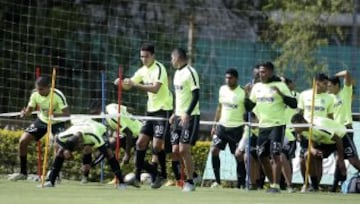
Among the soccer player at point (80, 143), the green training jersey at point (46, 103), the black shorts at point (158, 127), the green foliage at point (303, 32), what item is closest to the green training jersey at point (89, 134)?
the soccer player at point (80, 143)

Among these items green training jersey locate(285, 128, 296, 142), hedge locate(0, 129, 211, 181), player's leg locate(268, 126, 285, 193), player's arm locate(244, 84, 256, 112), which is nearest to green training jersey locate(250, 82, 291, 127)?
player's leg locate(268, 126, 285, 193)

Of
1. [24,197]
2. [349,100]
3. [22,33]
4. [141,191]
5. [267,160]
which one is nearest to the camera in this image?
[24,197]

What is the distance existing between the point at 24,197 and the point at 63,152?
3.17m

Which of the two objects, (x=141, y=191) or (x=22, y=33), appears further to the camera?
(x=22, y=33)

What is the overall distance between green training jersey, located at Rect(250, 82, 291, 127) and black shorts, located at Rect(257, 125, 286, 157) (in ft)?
0.25

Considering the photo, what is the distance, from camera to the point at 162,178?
66.5ft

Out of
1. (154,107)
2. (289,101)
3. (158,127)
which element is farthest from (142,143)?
(289,101)

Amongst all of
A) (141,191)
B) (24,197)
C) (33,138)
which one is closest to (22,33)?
(33,138)

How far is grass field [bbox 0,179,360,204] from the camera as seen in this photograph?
14.8 metres

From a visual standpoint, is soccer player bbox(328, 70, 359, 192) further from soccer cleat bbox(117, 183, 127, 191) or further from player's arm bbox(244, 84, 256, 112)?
soccer cleat bbox(117, 183, 127, 191)

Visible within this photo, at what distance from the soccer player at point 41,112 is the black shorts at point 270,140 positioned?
12.1 feet

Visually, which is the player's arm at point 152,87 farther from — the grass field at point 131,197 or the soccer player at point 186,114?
the grass field at point 131,197

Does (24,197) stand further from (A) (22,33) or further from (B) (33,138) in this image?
(A) (22,33)

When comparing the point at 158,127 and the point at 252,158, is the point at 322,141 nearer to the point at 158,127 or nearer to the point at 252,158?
the point at 252,158
